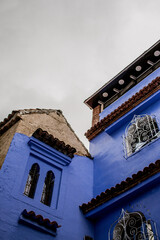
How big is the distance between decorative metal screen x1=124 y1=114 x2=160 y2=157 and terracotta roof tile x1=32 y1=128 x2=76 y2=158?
1.82m

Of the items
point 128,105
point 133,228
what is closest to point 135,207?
point 133,228

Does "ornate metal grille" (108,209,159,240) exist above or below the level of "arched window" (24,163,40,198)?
below

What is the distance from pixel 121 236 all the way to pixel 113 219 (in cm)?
55

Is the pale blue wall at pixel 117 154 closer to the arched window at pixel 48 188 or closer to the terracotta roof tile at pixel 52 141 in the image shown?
the terracotta roof tile at pixel 52 141

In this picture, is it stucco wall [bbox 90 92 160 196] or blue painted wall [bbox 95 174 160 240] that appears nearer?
blue painted wall [bbox 95 174 160 240]

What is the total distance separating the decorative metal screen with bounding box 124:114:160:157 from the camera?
8617 mm

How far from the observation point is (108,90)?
12.9m

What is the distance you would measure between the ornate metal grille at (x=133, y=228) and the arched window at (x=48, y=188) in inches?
73.2

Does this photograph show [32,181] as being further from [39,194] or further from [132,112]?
[132,112]

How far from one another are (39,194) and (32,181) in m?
0.42

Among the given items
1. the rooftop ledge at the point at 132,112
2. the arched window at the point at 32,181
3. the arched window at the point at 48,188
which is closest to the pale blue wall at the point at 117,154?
the rooftop ledge at the point at 132,112

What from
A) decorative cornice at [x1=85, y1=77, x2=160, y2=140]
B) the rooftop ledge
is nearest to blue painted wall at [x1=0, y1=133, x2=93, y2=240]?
the rooftop ledge

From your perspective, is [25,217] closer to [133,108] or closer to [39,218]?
[39,218]

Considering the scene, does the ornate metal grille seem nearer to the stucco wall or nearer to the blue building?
the blue building
